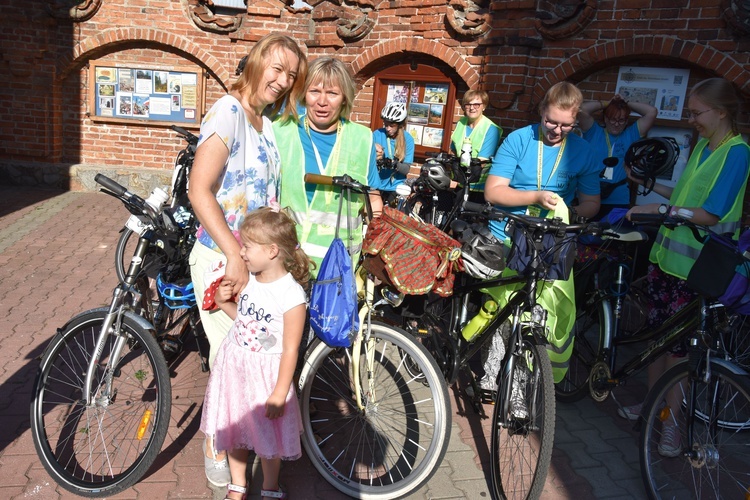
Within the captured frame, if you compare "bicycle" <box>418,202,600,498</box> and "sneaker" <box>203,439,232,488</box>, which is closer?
"bicycle" <box>418,202,600,498</box>

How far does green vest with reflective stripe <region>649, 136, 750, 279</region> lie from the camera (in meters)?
3.10

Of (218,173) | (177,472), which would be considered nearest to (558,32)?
(218,173)

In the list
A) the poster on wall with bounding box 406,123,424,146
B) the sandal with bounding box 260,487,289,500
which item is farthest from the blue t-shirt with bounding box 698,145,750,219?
the poster on wall with bounding box 406,123,424,146

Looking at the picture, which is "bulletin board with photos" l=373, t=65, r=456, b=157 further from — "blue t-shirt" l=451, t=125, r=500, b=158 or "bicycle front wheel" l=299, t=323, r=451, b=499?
"bicycle front wheel" l=299, t=323, r=451, b=499

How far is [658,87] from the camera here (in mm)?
5793

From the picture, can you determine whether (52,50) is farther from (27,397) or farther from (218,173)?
(218,173)

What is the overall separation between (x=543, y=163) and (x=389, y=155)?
298cm

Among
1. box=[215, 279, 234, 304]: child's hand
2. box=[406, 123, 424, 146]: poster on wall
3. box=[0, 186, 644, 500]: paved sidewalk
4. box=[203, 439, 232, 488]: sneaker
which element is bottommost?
box=[0, 186, 644, 500]: paved sidewalk

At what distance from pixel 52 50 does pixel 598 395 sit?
31.5ft

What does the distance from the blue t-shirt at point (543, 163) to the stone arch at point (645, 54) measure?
115 inches

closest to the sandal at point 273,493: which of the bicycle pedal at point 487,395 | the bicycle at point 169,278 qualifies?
the bicycle at point 169,278

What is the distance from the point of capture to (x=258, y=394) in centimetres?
245

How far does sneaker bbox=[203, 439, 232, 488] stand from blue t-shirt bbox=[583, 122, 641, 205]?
360cm

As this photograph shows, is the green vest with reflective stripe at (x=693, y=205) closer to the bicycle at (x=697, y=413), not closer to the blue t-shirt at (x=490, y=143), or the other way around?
the bicycle at (x=697, y=413)
